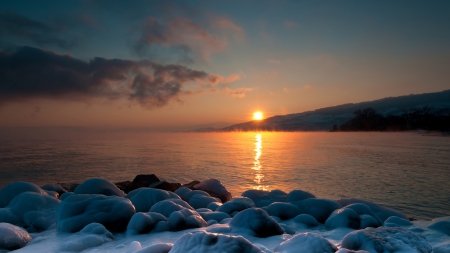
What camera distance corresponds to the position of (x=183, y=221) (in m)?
5.03

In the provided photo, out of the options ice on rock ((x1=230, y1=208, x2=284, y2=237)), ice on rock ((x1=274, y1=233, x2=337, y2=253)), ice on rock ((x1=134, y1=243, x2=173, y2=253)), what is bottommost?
ice on rock ((x1=230, y1=208, x2=284, y2=237))

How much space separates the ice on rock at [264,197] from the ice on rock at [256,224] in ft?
9.65

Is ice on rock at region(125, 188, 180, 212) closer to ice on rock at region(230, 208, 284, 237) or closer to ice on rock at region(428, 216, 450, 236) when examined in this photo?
ice on rock at region(230, 208, 284, 237)

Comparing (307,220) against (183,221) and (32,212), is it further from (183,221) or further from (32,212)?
(32,212)

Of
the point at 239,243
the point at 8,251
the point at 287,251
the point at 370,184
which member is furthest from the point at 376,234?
the point at 370,184

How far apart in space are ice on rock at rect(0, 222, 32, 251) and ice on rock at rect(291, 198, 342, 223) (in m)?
5.33

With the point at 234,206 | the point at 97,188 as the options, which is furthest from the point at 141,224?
the point at 97,188

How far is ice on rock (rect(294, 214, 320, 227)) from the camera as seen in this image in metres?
5.82

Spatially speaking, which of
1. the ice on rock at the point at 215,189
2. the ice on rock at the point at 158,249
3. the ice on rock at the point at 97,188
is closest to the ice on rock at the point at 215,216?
the ice on rock at the point at 158,249

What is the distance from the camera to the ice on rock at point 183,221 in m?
4.96

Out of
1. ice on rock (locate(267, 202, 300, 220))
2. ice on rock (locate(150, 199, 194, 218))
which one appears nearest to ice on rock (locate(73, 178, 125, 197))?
ice on rock (locate(150, 199, 194, 218))

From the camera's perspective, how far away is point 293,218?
6172 mm

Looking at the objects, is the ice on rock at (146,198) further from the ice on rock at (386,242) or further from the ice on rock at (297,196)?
the ice on rock at (386,242)

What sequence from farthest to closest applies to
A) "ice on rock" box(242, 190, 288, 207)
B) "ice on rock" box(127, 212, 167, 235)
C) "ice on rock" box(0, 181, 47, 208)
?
"ice on rock" box(242, 190, 288, 207), "ice on rock" box(0, 181, 47, 208), "ice on rock" box(127, 212, 167, 235)
